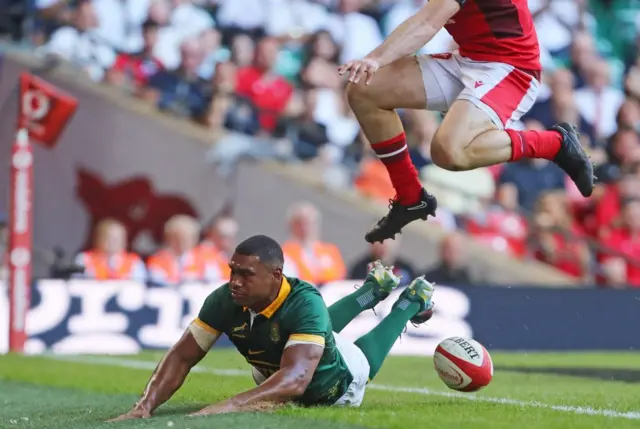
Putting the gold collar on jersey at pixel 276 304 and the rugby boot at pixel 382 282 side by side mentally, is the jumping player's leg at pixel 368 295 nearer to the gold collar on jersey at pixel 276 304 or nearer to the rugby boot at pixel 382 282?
the rugby boot at pixel 382 282

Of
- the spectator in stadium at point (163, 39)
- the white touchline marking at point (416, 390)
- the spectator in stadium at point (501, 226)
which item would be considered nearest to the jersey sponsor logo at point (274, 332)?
the white touchline marking at point (416, 390)

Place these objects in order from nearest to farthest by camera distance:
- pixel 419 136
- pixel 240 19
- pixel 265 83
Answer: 1. pixel 419 136
2. pixel 265 83
3. pixel 240 19

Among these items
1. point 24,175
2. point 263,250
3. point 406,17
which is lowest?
point 24,175

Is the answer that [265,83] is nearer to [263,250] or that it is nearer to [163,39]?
[163,39]

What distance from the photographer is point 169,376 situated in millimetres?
6617

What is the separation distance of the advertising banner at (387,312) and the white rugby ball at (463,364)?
15.2ft

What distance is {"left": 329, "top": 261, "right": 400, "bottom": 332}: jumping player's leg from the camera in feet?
25.8

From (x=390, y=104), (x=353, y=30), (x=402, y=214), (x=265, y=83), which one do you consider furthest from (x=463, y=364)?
(x=353, y=30)

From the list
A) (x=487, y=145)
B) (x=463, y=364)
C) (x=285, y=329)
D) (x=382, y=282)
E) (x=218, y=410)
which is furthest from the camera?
(x=382, y=282)

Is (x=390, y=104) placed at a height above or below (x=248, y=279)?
above

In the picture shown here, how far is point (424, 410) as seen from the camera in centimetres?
668

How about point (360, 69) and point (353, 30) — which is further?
point (353, 30)

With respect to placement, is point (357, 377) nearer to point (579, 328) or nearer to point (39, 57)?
point (579, 328)

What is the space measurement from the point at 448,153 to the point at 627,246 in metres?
Result: 7.87
